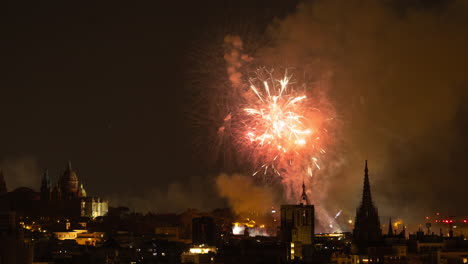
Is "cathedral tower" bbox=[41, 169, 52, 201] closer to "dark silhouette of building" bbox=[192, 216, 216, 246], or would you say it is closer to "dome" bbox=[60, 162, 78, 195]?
"dome" bbox=[60, 162, 78, 195]

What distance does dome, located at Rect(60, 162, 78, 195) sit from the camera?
153 m

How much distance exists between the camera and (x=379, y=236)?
85000mm

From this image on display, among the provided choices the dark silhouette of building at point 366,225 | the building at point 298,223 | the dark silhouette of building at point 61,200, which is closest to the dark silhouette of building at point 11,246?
the dark silhouette of building at point 366,225

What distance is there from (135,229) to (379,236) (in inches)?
2252

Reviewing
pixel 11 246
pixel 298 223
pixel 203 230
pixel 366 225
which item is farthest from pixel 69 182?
pixel 11 246

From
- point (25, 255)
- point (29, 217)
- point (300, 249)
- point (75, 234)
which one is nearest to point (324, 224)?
point (300, 249)

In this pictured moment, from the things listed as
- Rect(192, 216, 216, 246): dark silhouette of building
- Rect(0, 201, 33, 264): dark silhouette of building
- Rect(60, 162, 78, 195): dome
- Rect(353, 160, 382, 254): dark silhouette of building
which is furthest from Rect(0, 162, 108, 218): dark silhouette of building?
Rect(0, 201, 33, 264): dark silhouette of building

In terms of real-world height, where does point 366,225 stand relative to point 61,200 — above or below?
below

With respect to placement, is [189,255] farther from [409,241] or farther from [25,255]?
[25,255]

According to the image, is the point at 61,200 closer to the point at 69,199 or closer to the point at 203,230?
the point at 69,199

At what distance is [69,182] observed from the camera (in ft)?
507

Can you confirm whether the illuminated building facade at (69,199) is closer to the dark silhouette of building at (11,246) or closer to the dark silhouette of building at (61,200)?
the dark silhouette of building at (61,200)

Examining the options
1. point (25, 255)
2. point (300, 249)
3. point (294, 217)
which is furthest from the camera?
point (294, 217)

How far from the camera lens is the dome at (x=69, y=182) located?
501 ft
